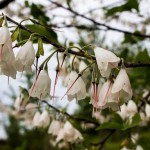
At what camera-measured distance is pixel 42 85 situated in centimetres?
107

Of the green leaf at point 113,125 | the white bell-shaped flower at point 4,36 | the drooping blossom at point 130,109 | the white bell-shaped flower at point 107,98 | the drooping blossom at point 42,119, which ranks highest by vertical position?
the white bell-shaped flower at point 4,36

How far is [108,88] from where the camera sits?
1.05 meters

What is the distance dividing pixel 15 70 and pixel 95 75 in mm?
215

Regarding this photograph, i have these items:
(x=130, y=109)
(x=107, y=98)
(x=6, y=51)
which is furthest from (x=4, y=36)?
(x=130, y=109)

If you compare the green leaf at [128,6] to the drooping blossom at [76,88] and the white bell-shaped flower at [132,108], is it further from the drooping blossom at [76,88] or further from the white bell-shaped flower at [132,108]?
the drooping blossom at [76,88]

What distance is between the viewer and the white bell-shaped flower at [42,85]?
1062 millimetres

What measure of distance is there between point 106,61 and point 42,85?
20 cm

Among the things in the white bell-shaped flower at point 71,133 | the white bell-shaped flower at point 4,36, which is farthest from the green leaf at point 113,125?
the white bell-shaped flower at point 4,36

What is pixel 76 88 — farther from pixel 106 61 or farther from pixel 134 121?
pixel 134 121

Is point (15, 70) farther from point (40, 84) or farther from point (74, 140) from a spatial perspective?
point (74, 140)

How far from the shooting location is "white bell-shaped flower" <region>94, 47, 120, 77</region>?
982mm

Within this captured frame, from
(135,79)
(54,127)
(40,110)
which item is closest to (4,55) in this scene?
(54,127)

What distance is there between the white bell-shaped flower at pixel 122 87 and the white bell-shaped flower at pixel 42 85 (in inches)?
7.0

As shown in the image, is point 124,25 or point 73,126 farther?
point 124,25
